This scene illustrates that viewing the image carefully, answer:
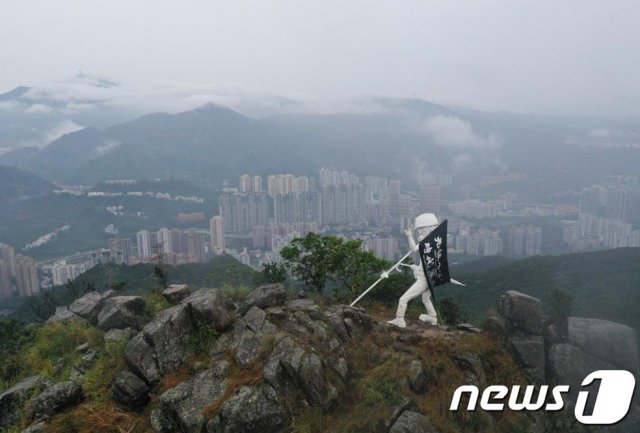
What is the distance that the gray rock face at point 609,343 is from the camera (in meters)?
8.94

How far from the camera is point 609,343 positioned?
29.5 ft

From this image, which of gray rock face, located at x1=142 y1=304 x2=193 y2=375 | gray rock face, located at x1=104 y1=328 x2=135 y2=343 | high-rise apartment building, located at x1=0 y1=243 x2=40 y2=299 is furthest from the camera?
high-rise apartment building, located at x1=0 y1=243 x2=40 y2=299

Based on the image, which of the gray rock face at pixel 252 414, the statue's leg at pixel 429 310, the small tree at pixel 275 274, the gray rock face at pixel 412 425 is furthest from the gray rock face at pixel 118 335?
the statue's leg at pixel 429 310

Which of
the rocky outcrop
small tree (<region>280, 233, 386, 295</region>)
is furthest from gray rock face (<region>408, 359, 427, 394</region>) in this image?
small tree (<region>280, 233, 386, 295</region>)

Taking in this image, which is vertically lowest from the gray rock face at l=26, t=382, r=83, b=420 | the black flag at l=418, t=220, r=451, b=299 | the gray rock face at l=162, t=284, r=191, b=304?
the gray rock face at l=26, t=382, r=83, b=420

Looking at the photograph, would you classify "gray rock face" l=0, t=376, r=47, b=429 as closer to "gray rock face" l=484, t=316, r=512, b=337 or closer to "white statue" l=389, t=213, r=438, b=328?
"white statue" l=389, t=213, r=438, b=328

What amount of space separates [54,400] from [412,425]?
6.37 metres

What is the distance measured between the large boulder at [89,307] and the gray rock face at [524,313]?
33.3ft

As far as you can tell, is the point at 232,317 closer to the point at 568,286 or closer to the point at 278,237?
the point at 568,286

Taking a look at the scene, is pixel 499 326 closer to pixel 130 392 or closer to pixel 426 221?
pixel 426 221

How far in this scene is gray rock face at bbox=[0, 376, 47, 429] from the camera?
7770 mm

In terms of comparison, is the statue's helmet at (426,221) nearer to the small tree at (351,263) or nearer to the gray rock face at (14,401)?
the small tree at (351,263)

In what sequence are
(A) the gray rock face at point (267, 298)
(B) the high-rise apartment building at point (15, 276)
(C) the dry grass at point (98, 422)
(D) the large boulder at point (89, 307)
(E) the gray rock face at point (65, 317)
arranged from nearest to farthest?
(C) the dry grass at point (98, 422) < (A) the gray rock face at point (267, 298) < (D) the large boulder at point (89, 307) < (E) the gray rock face at point (65, 317) < (B) the high-rise apartment building at point (15, 276)

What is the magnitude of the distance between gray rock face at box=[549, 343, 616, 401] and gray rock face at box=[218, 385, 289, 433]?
19.1 feet
